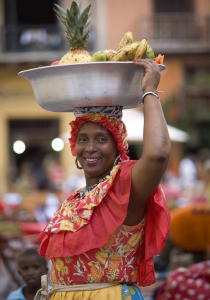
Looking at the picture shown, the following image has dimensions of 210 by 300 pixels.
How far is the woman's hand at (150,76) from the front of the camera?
301 cm

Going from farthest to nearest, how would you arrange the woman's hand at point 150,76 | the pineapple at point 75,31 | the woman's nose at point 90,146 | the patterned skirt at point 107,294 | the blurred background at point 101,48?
the blurred background at point 101,48 < the pineapple at point 75,31 < the woman's nose at point 90,146 < the patterned skirt at point 107,294 < the woman's hand at point 150,76

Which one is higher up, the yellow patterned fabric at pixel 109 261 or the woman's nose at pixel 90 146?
the woman's nose at pixel 90 146

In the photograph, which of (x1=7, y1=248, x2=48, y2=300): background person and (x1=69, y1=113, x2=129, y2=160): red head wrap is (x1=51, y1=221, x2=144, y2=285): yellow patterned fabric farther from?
(x1=7, y1=248, x2=48, y2=300): background person

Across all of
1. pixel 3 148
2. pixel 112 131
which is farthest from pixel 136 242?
pixel 3 148

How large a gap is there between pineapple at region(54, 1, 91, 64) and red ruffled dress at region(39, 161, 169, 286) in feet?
2.02

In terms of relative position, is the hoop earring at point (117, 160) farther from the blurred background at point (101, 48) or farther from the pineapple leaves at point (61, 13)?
the blurred background at point (101, 48)

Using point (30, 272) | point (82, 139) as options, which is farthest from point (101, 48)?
point (82, 139)

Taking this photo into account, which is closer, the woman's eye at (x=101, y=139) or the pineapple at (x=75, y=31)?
the woman's eye at (x=101, y=139)

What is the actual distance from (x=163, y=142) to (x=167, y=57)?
2030 centimetres

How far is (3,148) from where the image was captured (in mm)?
22672

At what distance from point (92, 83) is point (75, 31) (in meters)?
0.44

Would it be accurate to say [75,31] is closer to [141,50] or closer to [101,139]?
[141,50]

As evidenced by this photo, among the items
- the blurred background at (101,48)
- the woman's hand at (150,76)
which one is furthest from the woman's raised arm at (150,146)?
the blurred background at (101,48)

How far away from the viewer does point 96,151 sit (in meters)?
3.22
